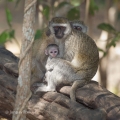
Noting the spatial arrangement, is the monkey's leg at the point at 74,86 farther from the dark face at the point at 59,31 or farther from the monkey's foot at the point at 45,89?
the dark face at the point at 59,31

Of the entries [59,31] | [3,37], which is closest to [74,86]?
[59,31]

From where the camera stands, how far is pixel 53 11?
5793mm

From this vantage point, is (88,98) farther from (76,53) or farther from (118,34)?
(118,34)

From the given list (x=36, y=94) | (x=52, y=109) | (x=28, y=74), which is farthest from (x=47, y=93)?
(x=28, y=74)

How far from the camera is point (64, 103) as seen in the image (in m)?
3.63

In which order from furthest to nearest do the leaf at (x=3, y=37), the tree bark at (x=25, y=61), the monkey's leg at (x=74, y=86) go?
the leaf at (x=3, y=37) < the monkey's leg at (x=74, y=86) < the tree bark at (x=25, y=61)

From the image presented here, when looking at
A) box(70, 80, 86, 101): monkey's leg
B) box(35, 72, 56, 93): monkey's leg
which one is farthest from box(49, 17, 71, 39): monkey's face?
box(70, 80, 86, 101): monkey's leg

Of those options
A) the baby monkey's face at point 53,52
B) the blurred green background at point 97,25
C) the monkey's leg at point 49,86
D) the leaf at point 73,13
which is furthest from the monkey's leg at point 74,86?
the leaf at point 73,13

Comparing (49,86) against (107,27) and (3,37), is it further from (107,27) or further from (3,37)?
(107,27)

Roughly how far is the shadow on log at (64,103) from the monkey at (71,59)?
13 centimetres

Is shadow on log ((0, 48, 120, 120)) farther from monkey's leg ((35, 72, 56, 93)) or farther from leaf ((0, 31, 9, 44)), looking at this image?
leaf ((0, 31, 9, 44))

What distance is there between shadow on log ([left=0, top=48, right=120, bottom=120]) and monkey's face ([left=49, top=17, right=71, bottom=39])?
632 millimetres

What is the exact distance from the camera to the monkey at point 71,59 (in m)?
4.14

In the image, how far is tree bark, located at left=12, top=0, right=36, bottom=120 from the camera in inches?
120
